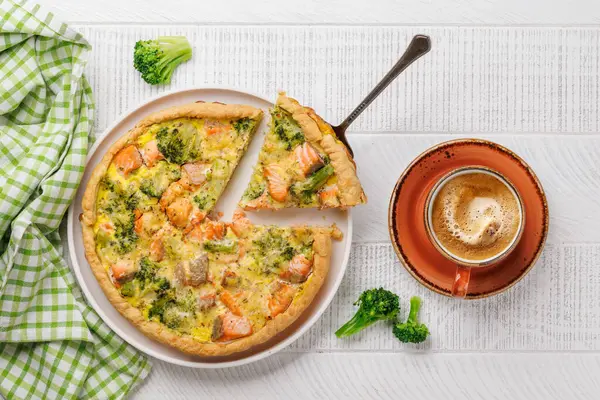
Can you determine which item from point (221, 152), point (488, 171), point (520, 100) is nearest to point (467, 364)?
point (488, 171)

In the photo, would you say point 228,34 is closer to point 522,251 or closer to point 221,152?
point 221,152

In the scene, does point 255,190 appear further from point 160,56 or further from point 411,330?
point 411,330

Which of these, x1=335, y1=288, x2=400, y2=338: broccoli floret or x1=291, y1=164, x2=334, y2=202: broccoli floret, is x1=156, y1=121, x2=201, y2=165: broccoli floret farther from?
x1=335, y1=288, x2=400, y2=338: broccoli floret

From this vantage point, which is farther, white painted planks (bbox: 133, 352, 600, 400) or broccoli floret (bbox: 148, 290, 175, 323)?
white painted planks (bbox: 133, 352, 600, 400)

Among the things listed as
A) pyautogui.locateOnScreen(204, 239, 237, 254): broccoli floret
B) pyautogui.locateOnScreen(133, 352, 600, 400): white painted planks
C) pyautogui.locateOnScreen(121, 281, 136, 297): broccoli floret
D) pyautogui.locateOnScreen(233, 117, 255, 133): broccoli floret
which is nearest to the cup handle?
pyautogui.locateOnScreen(133, 352, 600, 400): white painted planks

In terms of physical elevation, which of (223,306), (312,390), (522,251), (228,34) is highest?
(228,34)

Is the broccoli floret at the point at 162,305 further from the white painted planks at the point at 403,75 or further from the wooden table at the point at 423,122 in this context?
the white painted planks at the point at 403,75
